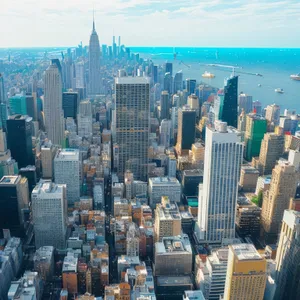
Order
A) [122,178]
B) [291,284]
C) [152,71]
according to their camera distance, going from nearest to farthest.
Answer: [291,284] < [122,178] < [152,71]

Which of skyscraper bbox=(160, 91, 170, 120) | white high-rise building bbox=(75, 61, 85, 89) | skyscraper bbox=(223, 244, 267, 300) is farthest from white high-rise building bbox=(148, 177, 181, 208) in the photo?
white high-rise building bbox=(75, 61, 85, 89)

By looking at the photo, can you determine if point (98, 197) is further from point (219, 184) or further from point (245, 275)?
point (245, 275)

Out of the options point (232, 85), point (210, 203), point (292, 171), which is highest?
point (232, 85)

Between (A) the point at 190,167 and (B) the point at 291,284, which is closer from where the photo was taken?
(B) the point at 291,284

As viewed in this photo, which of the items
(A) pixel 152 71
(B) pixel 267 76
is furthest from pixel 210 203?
(B) pixel 267 76

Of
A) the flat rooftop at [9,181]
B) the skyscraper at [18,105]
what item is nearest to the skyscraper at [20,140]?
the flat rooftop at [9,181]

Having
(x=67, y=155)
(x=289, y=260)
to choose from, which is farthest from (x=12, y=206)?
(x=289, y=260)

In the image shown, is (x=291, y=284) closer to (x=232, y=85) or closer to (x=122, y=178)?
(x=122, y=178)

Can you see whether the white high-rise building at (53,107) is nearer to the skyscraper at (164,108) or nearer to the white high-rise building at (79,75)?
the skyscraper at (164,108)

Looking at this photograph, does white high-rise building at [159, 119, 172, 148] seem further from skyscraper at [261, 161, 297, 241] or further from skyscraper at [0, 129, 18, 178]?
skyscraper at [261, 161, 297, 241]
